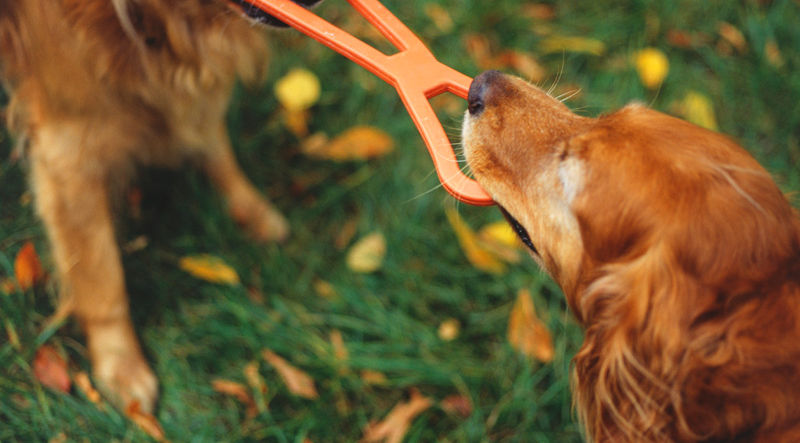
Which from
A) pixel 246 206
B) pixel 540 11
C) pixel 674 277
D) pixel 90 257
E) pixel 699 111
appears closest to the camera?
pixel 674 277

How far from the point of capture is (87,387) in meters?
2.40

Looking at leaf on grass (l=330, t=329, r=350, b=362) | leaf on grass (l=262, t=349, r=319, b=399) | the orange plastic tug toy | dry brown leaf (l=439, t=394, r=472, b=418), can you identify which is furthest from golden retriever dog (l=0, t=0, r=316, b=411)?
dry brown leaf (l=439, t=394, r=472, b=418)

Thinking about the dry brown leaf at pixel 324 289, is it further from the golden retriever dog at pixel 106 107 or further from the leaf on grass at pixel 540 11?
the leaf on grass at pixel 540 11

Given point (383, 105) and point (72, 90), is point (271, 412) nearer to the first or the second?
point (72, 90)

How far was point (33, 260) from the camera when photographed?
101 inches

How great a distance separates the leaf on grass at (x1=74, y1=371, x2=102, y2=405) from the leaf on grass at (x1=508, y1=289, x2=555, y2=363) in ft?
4.82

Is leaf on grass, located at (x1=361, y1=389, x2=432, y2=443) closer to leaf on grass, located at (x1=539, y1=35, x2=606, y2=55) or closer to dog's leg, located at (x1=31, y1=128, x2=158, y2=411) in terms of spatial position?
dog's leg, located at (x1=31, y1=128, x2=158, y2=411)

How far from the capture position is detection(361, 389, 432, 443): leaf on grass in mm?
2438

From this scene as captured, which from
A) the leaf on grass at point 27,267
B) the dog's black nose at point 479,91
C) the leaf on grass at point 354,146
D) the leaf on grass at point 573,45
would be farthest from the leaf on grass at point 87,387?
the leaf on grass at point 573,45

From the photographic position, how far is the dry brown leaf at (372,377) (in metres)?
2.54

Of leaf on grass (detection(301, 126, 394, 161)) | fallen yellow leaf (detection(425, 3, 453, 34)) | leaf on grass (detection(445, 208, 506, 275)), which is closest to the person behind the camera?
leaf on grass (detection(445, 208, 506, 275))

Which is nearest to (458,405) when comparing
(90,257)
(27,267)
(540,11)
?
(90,257)

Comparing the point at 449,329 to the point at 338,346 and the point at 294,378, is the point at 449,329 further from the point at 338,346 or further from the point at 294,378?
the point at 294,378

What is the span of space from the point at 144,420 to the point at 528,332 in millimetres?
1395
